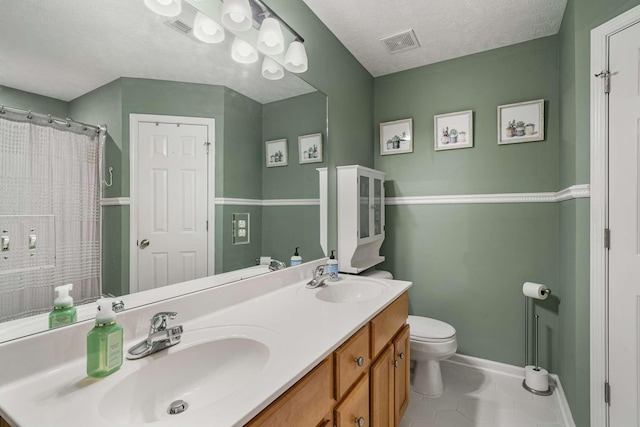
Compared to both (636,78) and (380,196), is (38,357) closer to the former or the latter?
(380,196)

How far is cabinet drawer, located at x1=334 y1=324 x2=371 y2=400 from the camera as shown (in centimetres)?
97

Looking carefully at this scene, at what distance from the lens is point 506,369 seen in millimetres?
2258

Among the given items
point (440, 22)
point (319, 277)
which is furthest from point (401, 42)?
point (319, 277)

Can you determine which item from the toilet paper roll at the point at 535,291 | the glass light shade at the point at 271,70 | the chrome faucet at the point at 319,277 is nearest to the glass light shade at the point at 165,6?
the glass light shade at the point at 271,70

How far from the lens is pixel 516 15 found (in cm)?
193

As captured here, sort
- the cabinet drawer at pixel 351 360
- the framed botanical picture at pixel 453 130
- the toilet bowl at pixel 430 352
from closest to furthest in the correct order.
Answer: the cabinet drawer at pixel 351 360 < the toilet bowl at pixel 430 352 < the framed botanical picture at pixel 453 130

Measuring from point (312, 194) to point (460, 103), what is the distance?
1.52m

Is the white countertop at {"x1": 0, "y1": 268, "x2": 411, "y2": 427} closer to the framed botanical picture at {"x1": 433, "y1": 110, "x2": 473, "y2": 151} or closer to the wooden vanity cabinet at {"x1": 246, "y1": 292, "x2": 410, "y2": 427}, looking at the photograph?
the wooden vanity cabinet at {"x1": 246, "y1": 292, "x2": 410, "y2": 427}

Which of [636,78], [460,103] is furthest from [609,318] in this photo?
[460,103]

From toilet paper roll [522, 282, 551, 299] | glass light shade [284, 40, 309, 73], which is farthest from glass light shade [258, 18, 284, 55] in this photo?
toilet paper roll [522, 282, 551, 299]

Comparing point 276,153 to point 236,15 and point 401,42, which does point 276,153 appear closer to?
point 236,15

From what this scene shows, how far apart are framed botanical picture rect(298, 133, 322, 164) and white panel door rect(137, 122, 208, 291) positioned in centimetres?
72

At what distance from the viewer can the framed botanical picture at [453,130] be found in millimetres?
2375

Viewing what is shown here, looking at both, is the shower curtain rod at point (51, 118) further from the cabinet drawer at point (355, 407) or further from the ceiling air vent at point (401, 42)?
the ceiling air vent at point (401, 42)
